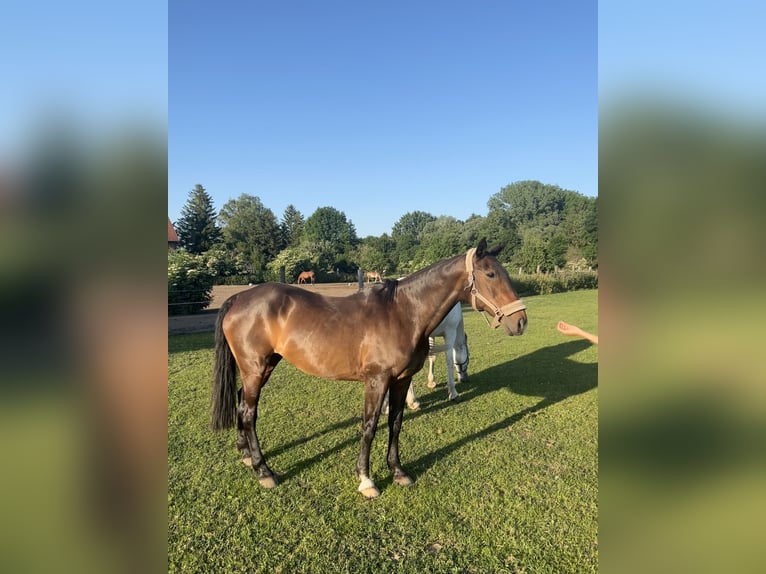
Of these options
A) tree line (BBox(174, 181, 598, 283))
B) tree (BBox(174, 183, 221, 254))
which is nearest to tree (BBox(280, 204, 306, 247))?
tree line (BBox(174, 181, 598, 283))

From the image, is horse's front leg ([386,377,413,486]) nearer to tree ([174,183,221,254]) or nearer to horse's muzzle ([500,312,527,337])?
horse's muzzle ([500,312,527,337])

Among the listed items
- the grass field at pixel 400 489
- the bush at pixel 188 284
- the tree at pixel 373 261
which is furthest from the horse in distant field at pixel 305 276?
the grass field at pixel 400 489

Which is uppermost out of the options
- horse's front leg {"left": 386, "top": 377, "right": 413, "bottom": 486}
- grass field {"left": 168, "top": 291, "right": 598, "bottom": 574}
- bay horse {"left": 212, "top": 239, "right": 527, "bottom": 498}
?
bay horse {"left": 212, "top": 239, "right": 527, "bottom": 498}

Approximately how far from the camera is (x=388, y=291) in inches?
144

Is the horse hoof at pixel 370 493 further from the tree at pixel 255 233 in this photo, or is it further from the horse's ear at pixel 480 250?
the tree at pixel 255 233

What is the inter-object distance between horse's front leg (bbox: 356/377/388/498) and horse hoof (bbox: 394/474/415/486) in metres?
0.24

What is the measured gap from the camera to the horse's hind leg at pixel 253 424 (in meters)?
3.56

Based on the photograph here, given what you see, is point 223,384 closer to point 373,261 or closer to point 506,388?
point 506,388

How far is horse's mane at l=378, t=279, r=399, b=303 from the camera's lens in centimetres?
361

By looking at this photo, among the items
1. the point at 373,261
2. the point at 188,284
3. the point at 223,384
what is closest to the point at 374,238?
the point at 373,261

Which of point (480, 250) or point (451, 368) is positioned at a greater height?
point (480, 250)

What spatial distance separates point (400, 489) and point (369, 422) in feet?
2.11
